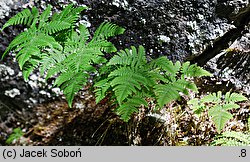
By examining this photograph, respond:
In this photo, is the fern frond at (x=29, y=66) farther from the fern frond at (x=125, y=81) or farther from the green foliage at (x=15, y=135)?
the fern frond at (x=125, y=81)

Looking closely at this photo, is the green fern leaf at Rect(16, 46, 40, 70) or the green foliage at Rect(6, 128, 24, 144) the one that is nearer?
the green fern leaf at Rect(16, 46, 40, 70)

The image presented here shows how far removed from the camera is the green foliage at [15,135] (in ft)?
12.8

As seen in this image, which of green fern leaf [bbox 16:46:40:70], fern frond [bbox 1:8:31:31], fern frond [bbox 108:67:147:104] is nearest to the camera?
fern frond [bbox 108:67:147:104]

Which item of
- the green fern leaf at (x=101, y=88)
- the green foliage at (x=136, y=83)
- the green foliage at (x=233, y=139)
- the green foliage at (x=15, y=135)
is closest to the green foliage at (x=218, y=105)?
the green foliage at (x=233, y=139)

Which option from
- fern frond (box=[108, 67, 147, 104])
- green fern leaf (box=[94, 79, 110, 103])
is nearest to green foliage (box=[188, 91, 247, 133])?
fern frond (box=[108, 67, 147, 104])

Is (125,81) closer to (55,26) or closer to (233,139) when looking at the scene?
(55,26)

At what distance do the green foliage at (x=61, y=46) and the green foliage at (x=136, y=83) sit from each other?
0.18 meters

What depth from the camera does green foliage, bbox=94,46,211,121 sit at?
3.46 m

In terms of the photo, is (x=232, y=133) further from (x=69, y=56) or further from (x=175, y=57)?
(x=69, y=56)

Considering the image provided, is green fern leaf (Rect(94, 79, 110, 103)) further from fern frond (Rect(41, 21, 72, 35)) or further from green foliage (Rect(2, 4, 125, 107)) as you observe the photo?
fern frond (Rect(41, 21, 72, 35))

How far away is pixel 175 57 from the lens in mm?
4332

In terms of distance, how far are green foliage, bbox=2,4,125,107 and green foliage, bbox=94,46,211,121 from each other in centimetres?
18

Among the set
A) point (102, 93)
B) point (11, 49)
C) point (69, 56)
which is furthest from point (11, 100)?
point (102, 93)

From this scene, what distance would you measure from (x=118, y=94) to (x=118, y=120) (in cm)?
78
